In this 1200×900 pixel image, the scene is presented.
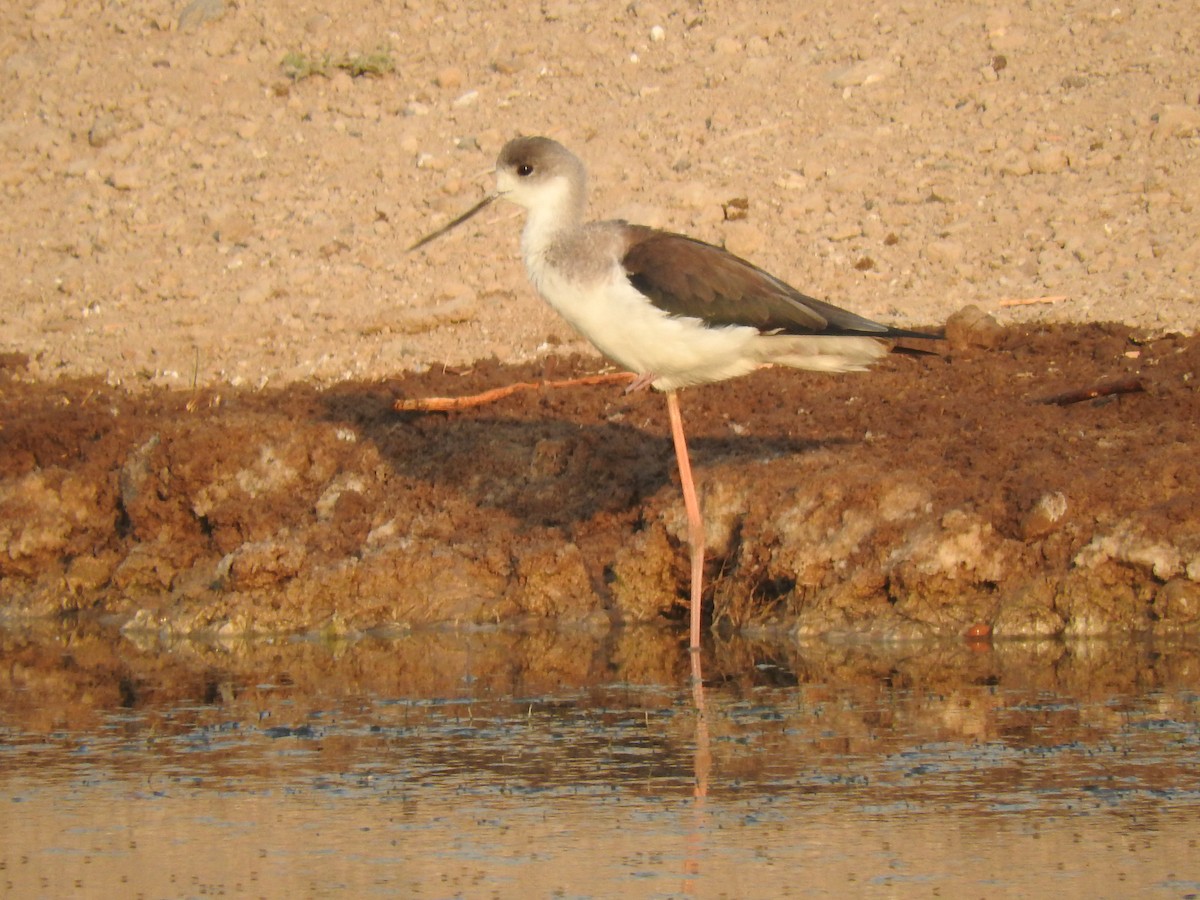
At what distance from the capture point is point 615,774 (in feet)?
16.7

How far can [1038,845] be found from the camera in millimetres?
4230

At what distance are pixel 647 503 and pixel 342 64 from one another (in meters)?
8.67

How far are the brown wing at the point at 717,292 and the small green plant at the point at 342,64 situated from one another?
28.5ft

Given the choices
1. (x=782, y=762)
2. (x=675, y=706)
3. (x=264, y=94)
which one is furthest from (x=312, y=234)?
(x=782, y=762)

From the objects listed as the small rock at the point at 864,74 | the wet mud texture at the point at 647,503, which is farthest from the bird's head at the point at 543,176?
the small rock at the point at 864,74

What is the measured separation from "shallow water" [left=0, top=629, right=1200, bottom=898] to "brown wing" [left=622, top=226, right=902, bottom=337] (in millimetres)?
1309

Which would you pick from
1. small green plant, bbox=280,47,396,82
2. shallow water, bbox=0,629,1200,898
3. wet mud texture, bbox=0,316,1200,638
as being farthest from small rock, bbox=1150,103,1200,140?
shallow water, bbox=0,629,1200,898

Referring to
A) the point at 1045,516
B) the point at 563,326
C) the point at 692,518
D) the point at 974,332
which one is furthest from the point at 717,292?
the point at 563,326

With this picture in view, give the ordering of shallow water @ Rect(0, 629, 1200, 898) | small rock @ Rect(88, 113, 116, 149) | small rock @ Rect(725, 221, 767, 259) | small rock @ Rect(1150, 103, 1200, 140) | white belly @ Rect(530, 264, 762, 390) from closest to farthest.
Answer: shallow water @ Rect(0, 629, 1200, 898), white belly @ Rect(530, 264, 762, 390), small rock @ Rect(725, 221, 767, 259), small rock @ Rect(1150, 103, 1200, 140), small rock @ Rect(88, 113, 116, 149)

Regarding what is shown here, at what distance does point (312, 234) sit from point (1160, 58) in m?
6.61

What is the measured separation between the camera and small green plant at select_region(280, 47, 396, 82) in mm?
15469

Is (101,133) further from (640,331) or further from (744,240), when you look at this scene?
(640,331)

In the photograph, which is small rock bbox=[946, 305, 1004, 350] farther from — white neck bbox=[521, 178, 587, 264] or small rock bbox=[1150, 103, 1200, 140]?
small rock bbox=[1150, 103, 1200, 140]

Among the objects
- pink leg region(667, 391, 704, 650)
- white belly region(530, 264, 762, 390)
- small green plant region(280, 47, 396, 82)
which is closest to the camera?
white belly region(530, 264, 762, 390)
